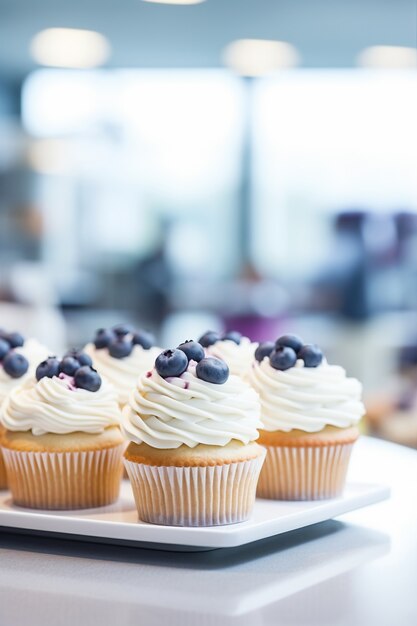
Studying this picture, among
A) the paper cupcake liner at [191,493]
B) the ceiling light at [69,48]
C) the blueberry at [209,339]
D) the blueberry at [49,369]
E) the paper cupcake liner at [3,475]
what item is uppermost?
the ceiling light at [69,48]

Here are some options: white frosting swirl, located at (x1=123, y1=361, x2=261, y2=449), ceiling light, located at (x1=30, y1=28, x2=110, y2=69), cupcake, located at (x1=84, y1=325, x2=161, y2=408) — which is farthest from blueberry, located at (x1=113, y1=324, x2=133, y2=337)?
ceiling light, located at (x1=30, y1=28, x2=110, y2=69)

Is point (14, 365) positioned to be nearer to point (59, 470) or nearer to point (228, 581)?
point (59, 470)

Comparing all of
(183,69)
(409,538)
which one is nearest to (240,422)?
(409,538)

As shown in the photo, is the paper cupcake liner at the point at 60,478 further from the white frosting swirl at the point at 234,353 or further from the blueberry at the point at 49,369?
the white frosting swirl at the point at 234,353

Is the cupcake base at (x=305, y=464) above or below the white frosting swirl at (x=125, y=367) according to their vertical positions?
below

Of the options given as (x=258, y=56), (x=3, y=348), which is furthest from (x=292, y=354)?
A: (x=258, y=56)

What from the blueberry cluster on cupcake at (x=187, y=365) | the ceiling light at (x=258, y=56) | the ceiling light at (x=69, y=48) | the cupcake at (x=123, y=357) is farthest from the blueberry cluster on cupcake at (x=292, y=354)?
the ceiling light at (x=258, y=56)

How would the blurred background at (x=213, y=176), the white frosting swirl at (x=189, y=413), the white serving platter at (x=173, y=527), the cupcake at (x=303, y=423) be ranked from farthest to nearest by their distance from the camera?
the blurred background at (x=213, y=176), the cupcake at (x=303, y=423), the white frosting swirl at (x=189, y=413), the white serving platter at (x=173, y=527)
